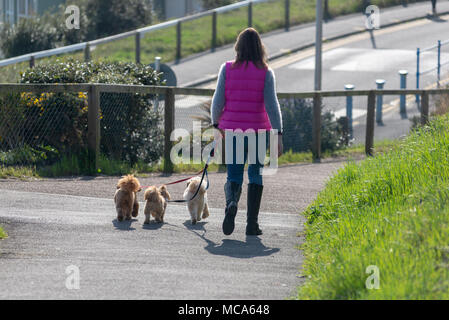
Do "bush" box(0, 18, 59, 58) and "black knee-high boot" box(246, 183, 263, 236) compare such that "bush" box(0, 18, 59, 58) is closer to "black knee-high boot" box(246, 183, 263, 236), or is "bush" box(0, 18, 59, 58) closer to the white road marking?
the white road marking

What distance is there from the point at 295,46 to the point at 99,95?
19.7 metres

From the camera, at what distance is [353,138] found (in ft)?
57.5

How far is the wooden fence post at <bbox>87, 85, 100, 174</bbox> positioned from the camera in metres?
11.5

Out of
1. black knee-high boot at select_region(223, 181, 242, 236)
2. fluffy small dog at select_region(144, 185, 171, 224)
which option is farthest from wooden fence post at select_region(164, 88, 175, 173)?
black knee-high boot at select_region(223, 181, 242, 236)

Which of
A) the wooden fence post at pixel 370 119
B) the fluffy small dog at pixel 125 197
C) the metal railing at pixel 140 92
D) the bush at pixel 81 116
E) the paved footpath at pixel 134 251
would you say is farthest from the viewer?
the wooden fence post at pixel 370 119

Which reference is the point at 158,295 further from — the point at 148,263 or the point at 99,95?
the point at 99,95

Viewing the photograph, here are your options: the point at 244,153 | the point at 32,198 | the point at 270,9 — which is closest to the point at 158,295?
the point at 244,153

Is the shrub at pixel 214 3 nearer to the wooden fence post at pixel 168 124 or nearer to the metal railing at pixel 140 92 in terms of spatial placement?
the metal railing at pixel 140 92

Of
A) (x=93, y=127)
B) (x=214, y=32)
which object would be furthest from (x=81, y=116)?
(x=214, y=32)

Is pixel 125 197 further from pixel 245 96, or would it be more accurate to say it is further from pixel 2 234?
pixel 245 96

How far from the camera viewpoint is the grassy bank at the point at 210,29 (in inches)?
1052

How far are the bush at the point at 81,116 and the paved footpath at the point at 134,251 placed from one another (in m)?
1.50

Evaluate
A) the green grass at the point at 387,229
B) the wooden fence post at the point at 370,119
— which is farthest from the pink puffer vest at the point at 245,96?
the wooden fence post at the point at 370,119

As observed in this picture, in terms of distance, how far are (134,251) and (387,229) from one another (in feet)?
6.79
